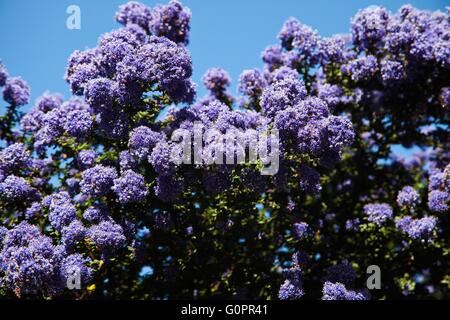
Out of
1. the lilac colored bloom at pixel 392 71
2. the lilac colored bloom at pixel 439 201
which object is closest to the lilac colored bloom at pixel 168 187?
the lilac colored bloom at pixel 439 201

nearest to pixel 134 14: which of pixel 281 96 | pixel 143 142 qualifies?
pixel 143 142

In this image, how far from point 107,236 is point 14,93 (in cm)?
402

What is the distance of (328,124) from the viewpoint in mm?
6055

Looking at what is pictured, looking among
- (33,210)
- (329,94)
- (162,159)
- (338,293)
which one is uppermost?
(329,94)

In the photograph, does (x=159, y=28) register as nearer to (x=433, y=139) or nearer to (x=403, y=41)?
(x=403, y=41)

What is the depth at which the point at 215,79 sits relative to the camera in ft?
27.8

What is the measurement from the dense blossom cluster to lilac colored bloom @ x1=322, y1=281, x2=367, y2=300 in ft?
0.06

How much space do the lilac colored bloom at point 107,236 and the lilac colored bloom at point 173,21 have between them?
11.1 ft

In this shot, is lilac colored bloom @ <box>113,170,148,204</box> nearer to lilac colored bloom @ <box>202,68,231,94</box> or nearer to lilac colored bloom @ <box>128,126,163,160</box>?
lilac colored bloom @ <box>128,126,163,160</box>

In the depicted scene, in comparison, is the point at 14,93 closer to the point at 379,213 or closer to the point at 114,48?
the point at 114,48

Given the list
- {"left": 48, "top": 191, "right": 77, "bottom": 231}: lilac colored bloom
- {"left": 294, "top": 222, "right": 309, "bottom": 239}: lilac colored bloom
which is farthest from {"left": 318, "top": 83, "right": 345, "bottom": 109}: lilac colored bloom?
{"left": 48, "top": 191, "right": 77, "bottom": 231}: lilac colored bloom

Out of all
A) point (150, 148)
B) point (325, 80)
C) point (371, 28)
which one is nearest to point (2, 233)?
point (150, 148)

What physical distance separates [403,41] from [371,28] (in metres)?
0.64

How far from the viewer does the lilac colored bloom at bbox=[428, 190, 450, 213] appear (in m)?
7.43
